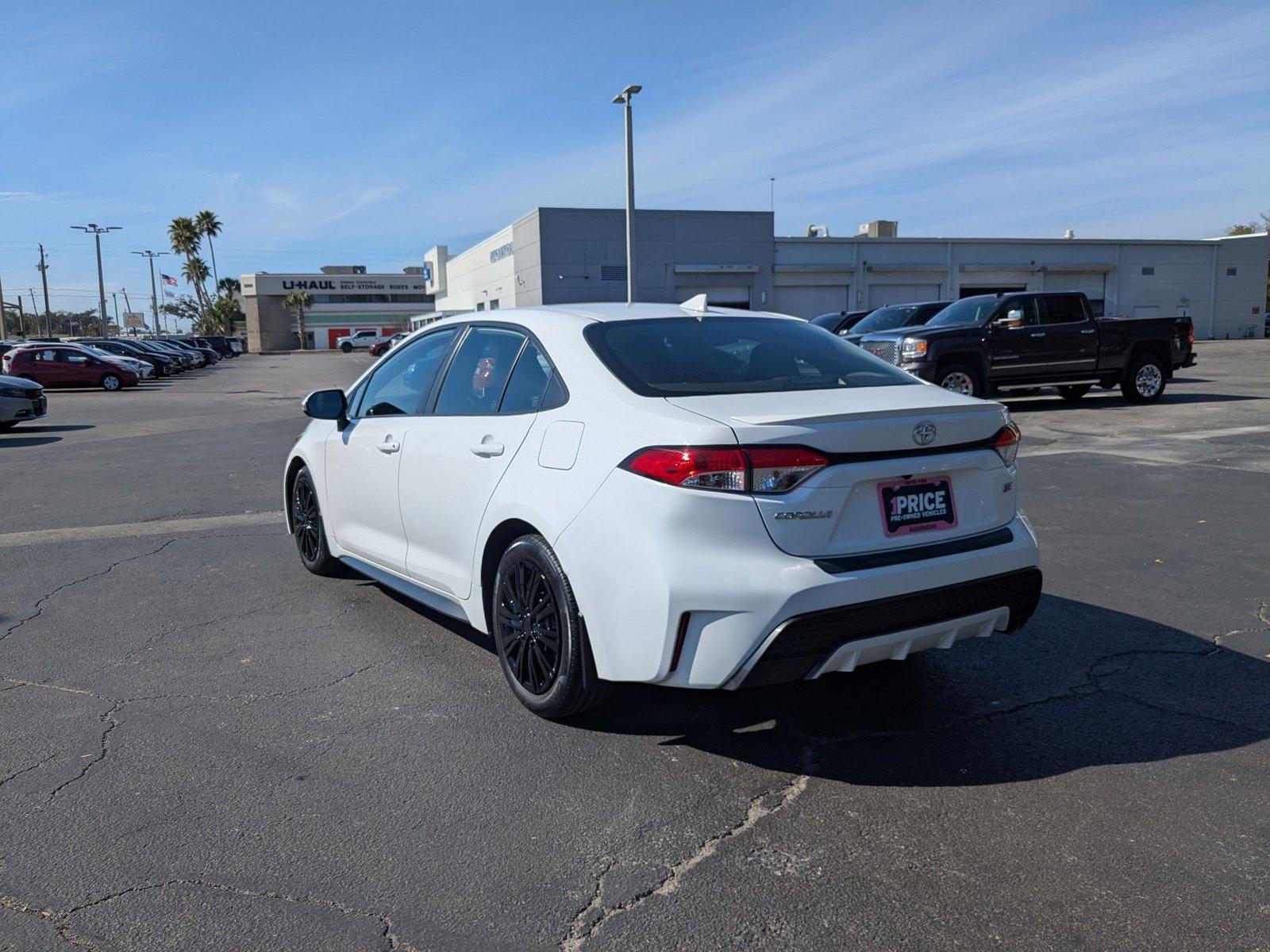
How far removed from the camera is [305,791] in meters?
3.48

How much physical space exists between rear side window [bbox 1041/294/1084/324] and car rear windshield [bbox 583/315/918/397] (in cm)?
1380

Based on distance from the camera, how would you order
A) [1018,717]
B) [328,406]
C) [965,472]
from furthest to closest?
[328,406], [1018,717], [965,472]

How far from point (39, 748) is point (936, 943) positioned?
3287 mm

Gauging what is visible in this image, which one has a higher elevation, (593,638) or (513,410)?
(513,410)

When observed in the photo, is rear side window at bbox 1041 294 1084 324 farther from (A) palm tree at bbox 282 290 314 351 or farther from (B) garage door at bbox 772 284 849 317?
(A) palm tree at bbox 282 290 314 351

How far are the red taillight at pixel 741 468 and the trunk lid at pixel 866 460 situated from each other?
0.10 feet

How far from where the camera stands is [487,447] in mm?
4211

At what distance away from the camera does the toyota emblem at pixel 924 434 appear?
11.7 ft

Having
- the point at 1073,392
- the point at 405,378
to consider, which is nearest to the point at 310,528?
the point at 405,378

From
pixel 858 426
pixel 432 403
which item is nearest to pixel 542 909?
pixel 858 426

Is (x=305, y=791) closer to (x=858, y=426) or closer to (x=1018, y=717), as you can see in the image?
(x=858, y=426)

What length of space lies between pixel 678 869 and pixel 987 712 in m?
1.72

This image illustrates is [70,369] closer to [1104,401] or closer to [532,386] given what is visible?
[1104,401]

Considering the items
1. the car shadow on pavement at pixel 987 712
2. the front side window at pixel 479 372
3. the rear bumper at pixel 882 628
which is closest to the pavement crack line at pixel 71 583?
the front side window at pixel 479 372
